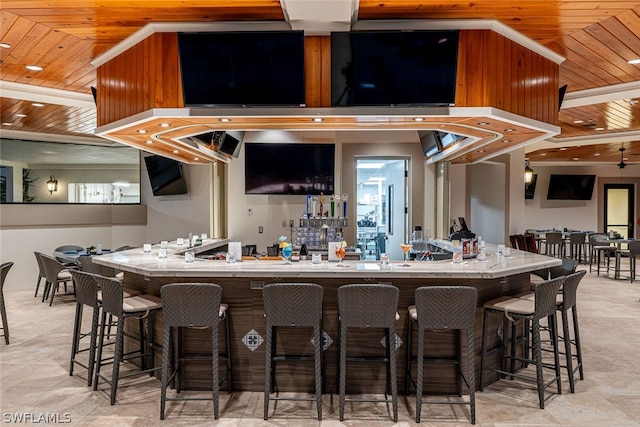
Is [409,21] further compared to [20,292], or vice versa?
[20,292]

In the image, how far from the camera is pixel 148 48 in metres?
3.49

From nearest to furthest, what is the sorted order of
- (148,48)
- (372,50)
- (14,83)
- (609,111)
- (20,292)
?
(372,50) → (148,48) → (14,83) → (609,111) → (20,292)

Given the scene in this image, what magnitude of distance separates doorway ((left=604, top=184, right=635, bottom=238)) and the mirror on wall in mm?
13049

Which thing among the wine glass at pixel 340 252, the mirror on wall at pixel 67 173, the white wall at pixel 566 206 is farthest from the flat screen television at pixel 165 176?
the white wall at pixel 566 206

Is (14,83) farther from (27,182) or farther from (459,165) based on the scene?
(459,165)

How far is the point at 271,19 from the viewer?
130 inches

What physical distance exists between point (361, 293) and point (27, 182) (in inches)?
299

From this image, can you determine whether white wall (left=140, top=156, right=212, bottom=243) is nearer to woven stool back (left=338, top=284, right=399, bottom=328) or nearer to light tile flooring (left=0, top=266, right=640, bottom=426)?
light tile flooring (left=0, top=266, right=640, bottom=426)

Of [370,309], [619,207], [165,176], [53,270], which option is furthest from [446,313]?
[619,207]

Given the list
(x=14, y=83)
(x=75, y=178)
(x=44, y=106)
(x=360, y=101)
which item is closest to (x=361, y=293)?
(x=360, y=101)

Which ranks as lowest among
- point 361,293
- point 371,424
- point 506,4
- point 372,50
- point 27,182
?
point 371,424

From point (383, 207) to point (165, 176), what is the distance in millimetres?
4425

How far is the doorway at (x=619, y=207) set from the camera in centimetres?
1264

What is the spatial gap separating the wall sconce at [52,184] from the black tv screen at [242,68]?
20.3 feet
